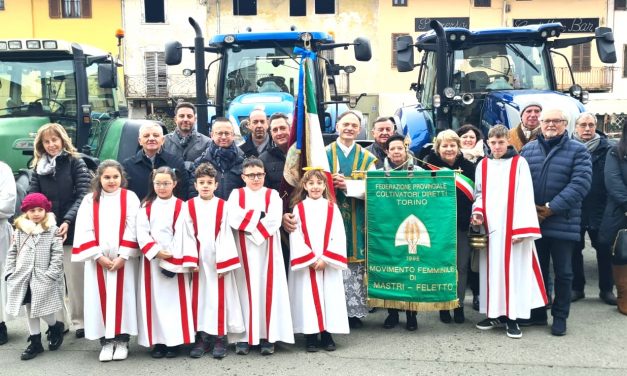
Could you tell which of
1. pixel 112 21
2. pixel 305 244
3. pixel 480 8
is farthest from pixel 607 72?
pixel 305 244

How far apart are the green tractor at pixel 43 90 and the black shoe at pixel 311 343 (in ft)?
13.1

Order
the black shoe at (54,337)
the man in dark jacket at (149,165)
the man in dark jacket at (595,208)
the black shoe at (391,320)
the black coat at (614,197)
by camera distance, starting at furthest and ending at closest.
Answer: the man in dark jacket at (595,208), the black coat at (614,197), the black shoe at (391,320), the man in dark jacket at (149,165), the black shoe at (54,337)

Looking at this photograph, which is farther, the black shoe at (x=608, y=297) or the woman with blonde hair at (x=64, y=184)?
the black shoe at (x=608, y=297)

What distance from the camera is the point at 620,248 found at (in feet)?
19.6

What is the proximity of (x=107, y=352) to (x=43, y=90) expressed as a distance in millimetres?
4185

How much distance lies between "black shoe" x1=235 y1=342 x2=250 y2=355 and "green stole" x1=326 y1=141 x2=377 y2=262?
1142 millimetres

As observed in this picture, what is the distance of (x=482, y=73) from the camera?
8.94 meters

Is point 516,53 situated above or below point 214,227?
above

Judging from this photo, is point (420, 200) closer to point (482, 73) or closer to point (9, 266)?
point (9, 266)

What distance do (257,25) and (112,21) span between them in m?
6.17

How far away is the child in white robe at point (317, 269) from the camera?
5203 millimetres

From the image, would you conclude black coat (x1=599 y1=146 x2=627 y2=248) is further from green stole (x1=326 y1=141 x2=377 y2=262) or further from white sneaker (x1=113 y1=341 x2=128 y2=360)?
white sneaker (x1=113 y1=341 x2=128 y2=360)

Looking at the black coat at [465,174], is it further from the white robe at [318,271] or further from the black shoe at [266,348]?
→ the black shoe at [266,348]

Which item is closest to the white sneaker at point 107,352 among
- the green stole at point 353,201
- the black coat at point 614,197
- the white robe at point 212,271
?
the white robe at point 212,271
